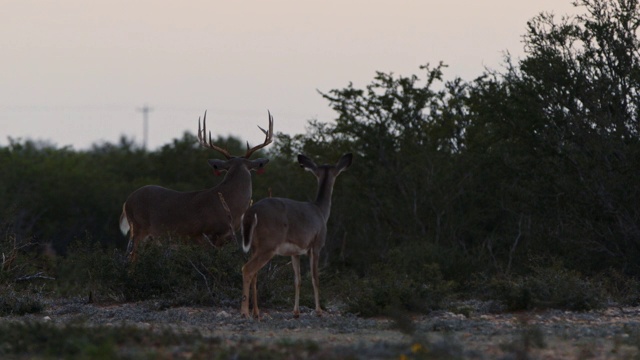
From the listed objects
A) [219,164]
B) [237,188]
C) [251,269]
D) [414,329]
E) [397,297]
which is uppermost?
[219,164]

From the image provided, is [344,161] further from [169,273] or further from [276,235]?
[169,273]

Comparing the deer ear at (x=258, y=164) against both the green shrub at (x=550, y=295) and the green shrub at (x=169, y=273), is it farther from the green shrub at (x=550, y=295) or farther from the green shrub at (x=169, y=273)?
the green shrub at (x=550, y=295)

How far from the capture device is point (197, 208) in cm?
1733

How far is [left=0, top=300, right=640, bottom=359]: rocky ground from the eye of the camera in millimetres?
9672

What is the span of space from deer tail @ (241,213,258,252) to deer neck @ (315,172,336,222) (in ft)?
4.66

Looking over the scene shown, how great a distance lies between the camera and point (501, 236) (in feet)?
81.6

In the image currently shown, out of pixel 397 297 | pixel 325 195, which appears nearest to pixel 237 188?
pixel 325 195

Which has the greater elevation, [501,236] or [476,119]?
[476,119]

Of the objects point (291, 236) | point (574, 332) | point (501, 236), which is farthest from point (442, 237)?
point (574, 332)

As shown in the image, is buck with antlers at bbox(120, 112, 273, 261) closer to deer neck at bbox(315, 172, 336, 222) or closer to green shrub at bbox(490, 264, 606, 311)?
deer neck at bbox(315, 172, 336, 222)

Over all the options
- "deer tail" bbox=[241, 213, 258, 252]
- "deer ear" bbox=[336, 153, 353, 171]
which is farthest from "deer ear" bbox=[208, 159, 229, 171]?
"deer tail" bbox=[241, 213, 258, 252]

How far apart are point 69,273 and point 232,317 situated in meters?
9.02

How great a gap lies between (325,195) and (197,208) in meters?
2.99

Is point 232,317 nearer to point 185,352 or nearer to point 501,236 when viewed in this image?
point 185,352
